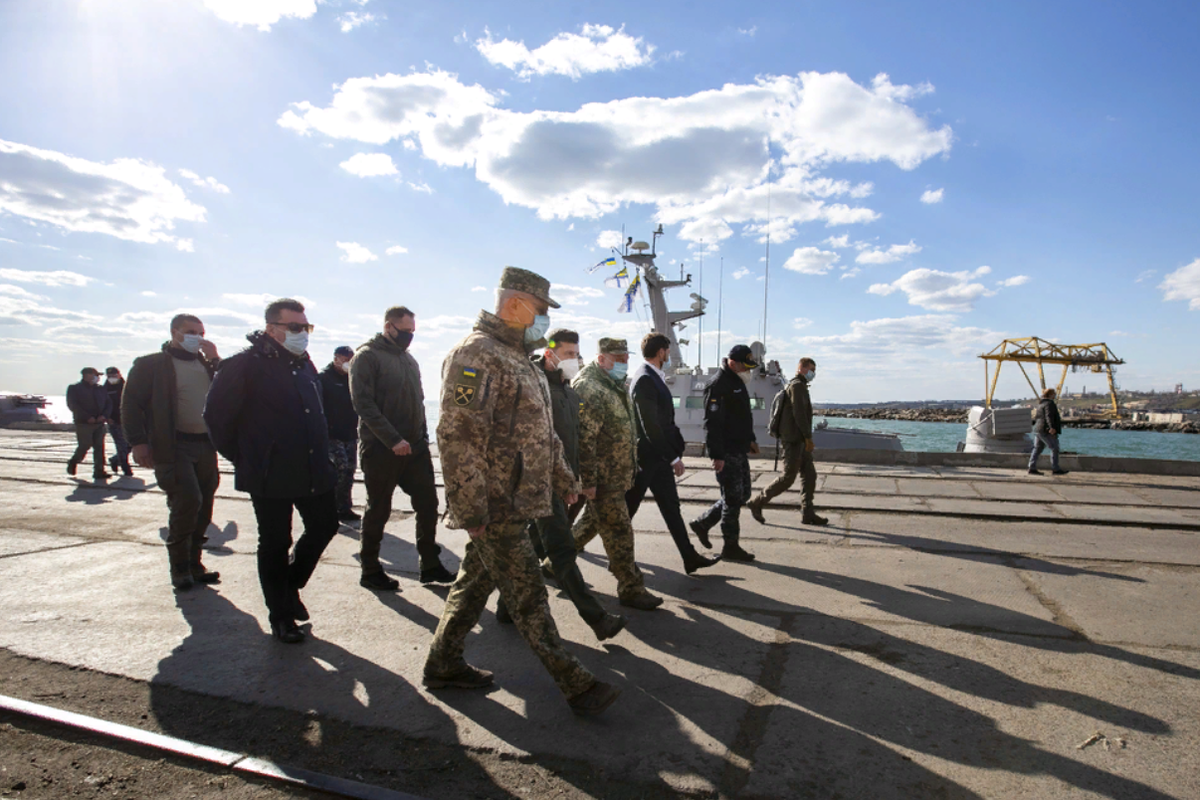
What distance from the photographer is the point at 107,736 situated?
8.71ft

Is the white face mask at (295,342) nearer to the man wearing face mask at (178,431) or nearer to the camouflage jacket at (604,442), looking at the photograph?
the man wearing face mask at (178,431)

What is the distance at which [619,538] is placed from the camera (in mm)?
4395

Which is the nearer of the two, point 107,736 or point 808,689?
point 107,736

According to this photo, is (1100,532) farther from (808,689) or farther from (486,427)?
(486,427)

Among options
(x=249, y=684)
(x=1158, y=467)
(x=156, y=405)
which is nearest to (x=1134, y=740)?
(x=249, y=684)

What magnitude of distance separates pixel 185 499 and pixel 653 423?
340 centimetres

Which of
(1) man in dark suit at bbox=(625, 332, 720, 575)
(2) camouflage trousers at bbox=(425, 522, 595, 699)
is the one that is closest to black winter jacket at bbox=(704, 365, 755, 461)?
(1) man in dark suit at bbox=(625, 332, 720, 575)

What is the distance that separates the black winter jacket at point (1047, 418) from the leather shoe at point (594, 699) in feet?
40.6

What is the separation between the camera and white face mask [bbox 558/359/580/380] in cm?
423

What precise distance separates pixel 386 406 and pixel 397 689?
93.7 inches

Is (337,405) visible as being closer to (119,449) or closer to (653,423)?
(653,423)

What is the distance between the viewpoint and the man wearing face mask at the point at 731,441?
5.58 m

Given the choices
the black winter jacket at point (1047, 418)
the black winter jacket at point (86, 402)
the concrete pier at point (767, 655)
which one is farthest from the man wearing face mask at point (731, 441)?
the black winter jacket at point (86, 402)

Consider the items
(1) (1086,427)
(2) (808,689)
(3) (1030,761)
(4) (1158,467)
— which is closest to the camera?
(3) (1030,761)
